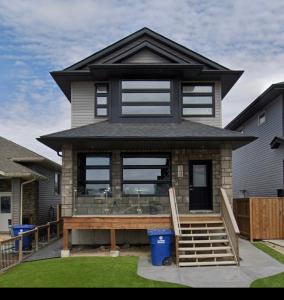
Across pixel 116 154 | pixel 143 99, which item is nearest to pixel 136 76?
pixel 143 99

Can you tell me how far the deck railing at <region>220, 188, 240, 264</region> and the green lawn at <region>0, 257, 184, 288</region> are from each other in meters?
2.78

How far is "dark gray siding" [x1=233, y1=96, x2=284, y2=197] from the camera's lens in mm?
18847

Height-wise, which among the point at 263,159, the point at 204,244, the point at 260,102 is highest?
the point at 260,102

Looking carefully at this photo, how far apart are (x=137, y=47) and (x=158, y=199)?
6243 millimetres

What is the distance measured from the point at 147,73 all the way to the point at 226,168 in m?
4.73

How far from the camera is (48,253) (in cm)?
1363

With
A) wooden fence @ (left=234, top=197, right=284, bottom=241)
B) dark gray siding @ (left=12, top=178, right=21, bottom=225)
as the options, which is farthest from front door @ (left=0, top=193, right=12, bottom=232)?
wooden fence @ (left=234, top=197, right=284, bottom=241)

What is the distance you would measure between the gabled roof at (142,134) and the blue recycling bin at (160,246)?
131 inches

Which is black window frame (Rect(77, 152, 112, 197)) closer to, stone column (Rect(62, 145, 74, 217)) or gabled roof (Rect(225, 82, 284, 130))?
stone column (Rect(62, 145, 74, 217))

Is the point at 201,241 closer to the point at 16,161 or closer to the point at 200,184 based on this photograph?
the point at 200,184

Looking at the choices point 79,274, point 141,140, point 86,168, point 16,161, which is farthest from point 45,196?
point 79,274

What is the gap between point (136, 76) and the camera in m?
15.9

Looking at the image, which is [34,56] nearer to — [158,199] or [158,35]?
[158,35]

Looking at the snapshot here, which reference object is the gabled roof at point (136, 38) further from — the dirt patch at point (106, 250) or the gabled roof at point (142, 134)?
the dirt patch at point (106, 250)
